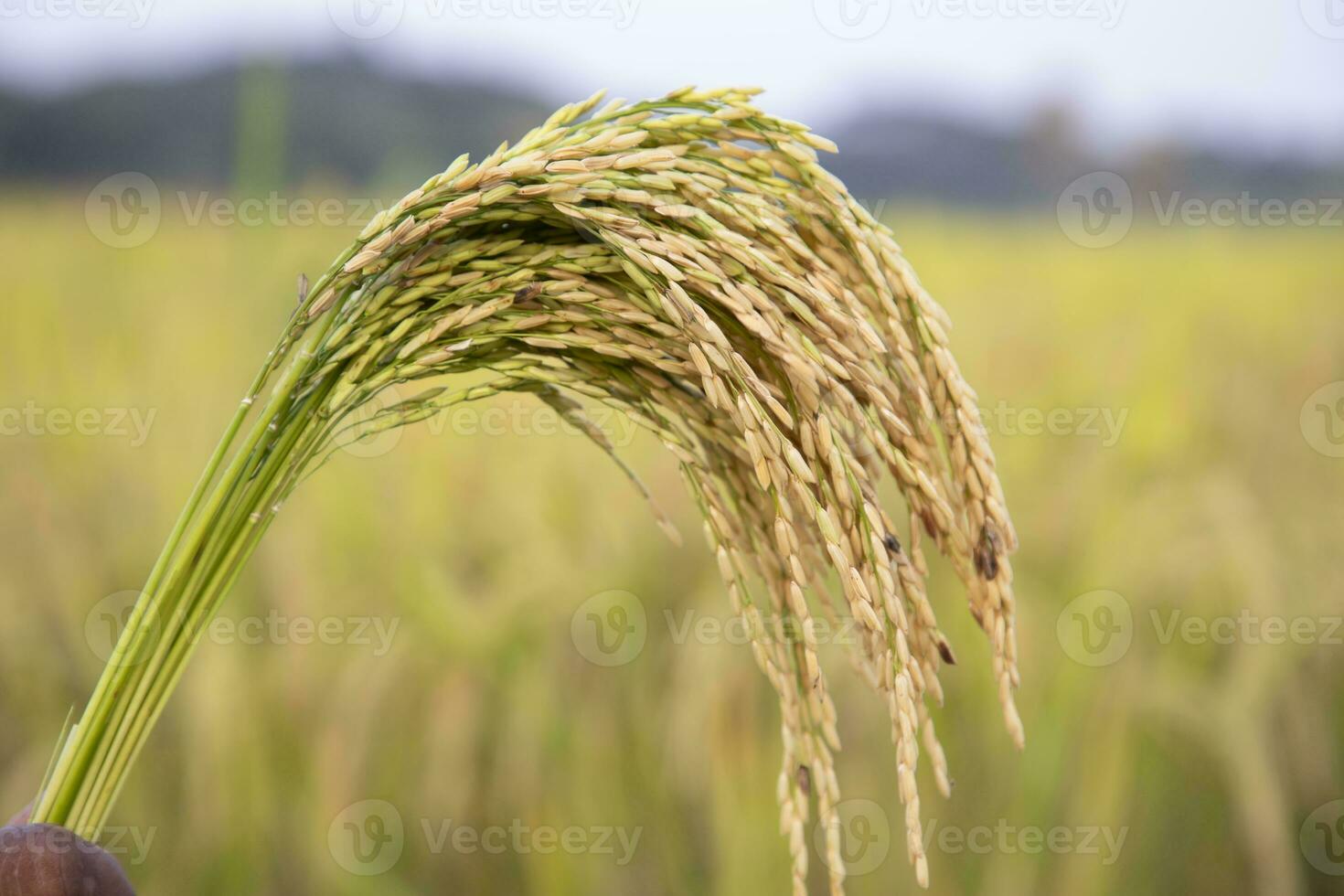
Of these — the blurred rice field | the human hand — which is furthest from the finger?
the blurred rice field

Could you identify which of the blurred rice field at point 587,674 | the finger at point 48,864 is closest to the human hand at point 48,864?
the finger at point 48,864

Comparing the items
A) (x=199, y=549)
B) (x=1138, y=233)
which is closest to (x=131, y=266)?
(x=199, y=549)

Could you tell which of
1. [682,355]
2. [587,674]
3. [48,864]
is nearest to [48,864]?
[48,864]

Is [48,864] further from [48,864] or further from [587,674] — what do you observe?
[587,674]

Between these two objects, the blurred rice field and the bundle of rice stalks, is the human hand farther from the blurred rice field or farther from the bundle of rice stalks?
the blurred rice field

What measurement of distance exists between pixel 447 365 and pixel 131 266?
10.7 feet

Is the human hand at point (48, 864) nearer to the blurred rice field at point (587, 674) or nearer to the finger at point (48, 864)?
the finger at point (48, 864)

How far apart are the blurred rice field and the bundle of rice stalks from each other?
1051 mm

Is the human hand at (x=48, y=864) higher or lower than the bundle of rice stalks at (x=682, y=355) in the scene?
lower

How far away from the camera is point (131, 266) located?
3.46m

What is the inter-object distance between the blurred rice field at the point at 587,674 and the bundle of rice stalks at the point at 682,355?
1.05 m

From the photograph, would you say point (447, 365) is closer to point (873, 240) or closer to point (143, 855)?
point (873, 240)

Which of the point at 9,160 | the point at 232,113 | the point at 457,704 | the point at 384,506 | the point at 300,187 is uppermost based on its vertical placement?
the point at 232,113

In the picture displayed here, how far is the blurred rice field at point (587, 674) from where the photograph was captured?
5.90ft
